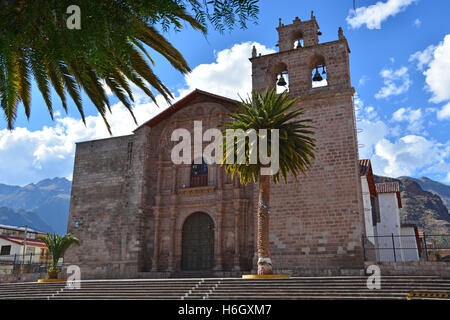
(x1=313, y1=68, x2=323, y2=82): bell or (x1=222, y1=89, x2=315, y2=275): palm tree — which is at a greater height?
(x1=313, y1=68, x2=323, y2=82): bell

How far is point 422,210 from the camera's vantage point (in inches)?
3127

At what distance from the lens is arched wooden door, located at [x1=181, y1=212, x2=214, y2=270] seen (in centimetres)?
1878

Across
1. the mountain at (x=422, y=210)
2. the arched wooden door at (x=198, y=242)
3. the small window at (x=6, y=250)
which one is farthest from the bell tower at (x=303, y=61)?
the mountain at (x=422, y=210)

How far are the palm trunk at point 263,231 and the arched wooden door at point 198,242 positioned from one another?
4998 millimetres

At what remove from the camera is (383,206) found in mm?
26891

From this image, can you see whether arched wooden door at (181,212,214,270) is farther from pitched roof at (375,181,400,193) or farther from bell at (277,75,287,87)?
pitched roof at (375,181,400,193)

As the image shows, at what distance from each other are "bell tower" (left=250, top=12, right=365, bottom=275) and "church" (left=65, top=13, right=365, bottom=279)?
39 mm

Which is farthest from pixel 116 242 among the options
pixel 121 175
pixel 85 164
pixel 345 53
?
pixel 345 53

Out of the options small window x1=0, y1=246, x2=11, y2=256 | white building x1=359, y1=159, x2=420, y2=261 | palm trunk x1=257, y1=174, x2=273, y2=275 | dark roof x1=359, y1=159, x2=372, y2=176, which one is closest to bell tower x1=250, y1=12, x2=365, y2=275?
palm trunk x1=257, y1=174, x2=273, y2=275

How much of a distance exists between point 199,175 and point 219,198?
1884 millimetres

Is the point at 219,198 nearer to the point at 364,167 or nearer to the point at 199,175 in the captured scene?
the point at 199,175

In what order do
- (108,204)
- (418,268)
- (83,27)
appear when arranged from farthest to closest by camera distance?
(108,204), (418,268), (83,27)

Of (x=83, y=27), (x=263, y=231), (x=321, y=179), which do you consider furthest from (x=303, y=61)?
(x=83, y=27)

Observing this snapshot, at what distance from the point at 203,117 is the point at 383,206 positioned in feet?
46.1
